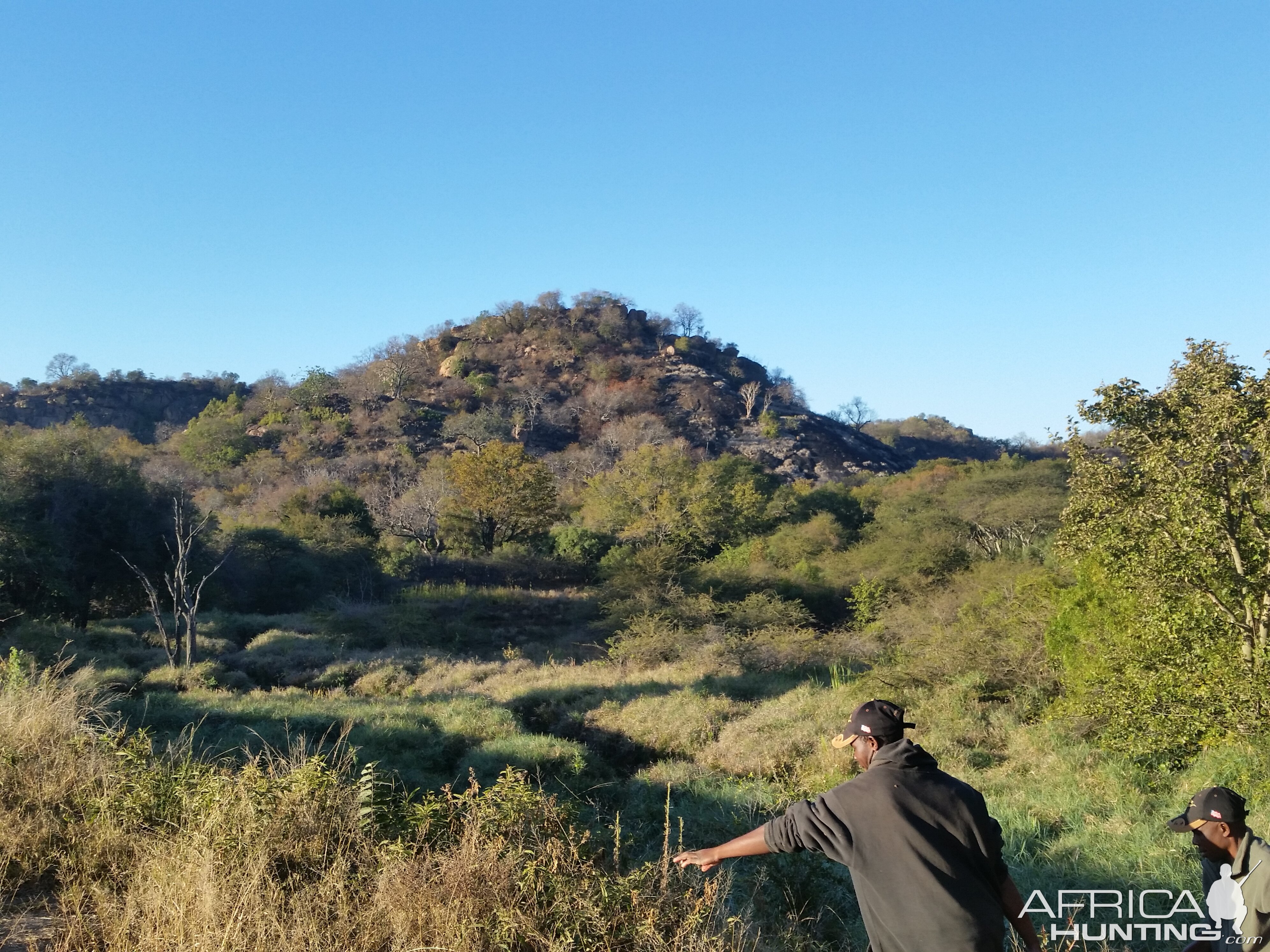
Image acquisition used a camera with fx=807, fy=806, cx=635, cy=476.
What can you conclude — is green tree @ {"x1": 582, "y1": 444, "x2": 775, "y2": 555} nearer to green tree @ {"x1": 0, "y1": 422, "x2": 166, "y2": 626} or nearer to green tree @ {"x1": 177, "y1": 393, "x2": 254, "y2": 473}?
green tree @ {"x1": 0, "y1": 422, "x2": 166, "y2": 626}

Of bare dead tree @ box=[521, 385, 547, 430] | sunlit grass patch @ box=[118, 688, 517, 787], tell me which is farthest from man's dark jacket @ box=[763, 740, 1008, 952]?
bare dead tree @ box=[521, 385, 547, 430]

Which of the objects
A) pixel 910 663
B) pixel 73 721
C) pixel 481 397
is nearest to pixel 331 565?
pixel 910 663

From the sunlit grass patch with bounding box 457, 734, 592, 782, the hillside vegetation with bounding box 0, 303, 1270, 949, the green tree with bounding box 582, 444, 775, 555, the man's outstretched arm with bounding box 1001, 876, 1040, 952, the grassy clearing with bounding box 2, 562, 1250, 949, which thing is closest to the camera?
the man's outstretched arm with bounding box 1001, 876, 1040, 952

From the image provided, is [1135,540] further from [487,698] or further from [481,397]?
[481,397]

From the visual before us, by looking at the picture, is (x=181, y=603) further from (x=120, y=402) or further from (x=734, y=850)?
(x=120, y=402)

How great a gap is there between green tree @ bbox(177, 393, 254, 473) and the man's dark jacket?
6265cm

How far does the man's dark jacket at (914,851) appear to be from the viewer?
8.22 ft

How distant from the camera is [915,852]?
254cm

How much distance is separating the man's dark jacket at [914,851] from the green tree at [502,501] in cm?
3657

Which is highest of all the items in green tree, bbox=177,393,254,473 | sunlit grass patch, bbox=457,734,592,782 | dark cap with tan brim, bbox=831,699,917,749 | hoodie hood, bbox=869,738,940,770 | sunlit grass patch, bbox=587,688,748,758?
green tree, bbox=177,393,254,473

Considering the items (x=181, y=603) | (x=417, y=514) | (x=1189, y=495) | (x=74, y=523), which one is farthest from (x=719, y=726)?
(x=417, y=514)

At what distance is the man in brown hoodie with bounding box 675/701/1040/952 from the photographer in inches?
98.8

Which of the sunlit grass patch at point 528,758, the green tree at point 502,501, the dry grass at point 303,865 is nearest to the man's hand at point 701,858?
the dry grass at point 303,865

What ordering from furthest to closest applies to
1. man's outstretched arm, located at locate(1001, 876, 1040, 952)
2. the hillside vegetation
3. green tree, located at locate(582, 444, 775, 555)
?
green tree, located at locate(582, 444, 775, 555) → the hillside vegetation → man's outstretched arm, located at locate(1001, 876, 1040, 952)
